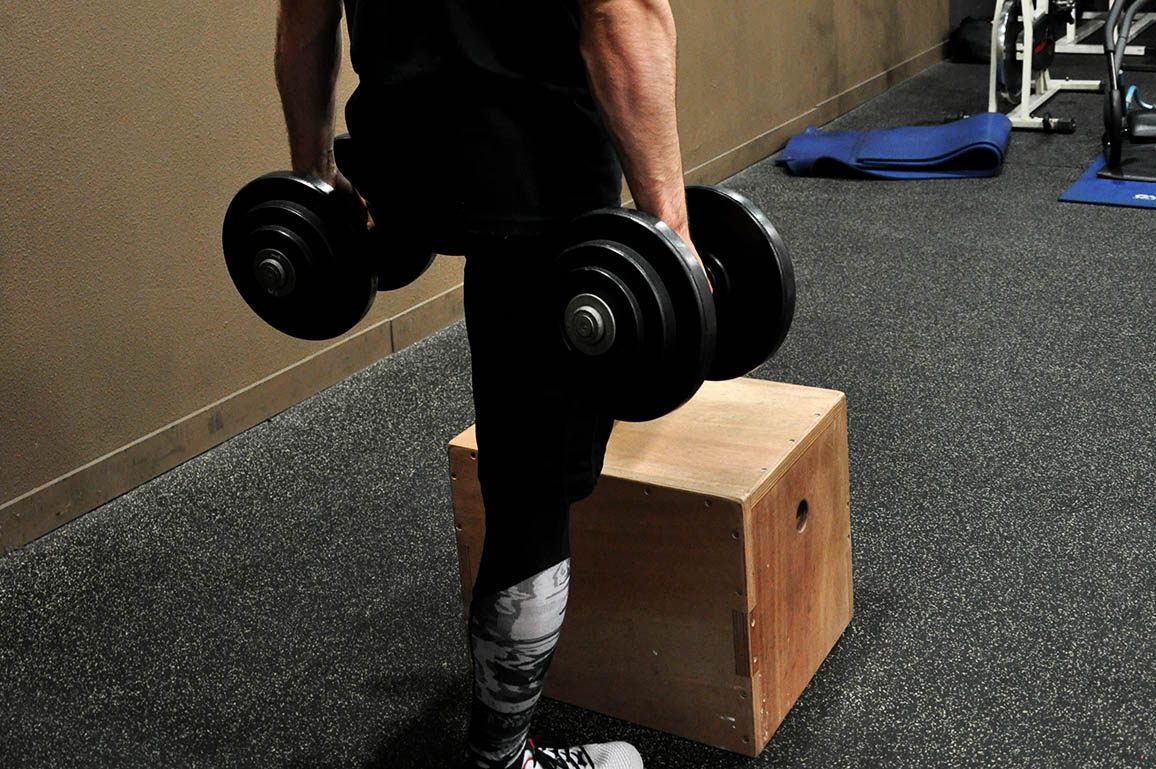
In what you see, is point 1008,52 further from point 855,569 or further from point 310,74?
point 310,74

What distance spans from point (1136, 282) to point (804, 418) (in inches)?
69.8

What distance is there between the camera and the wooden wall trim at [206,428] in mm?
2260

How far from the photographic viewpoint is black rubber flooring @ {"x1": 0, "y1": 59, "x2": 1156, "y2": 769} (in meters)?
1.66

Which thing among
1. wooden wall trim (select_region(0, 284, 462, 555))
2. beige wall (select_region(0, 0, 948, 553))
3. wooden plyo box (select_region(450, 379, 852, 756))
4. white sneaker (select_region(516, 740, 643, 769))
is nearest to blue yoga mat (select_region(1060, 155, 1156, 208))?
wooden wall trim (select_region(0, 284, 462, 555))

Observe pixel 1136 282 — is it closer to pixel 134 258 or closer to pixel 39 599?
pixel 134 258

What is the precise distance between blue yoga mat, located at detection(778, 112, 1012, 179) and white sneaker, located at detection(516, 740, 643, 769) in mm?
2933

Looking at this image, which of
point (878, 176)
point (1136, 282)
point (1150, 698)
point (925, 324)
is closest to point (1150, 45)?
point (878, 176)

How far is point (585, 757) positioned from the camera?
4.98ft

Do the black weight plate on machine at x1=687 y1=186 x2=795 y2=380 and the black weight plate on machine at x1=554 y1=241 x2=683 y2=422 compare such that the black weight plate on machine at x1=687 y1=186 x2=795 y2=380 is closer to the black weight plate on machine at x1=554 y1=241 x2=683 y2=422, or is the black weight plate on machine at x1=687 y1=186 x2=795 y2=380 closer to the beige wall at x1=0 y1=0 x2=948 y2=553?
the black weight plate on machine at x1=554 y1=241 x2=683 y2=422

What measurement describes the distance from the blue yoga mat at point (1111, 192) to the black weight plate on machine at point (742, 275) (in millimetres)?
2735

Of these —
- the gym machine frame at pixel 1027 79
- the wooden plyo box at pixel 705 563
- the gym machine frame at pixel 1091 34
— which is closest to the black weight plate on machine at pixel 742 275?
the wooden plyo box at pixel 705 563

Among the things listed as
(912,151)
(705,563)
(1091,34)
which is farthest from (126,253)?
(1091,34)

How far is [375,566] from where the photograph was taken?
2100mm

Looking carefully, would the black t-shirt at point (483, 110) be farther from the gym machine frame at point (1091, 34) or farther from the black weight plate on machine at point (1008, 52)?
the gym machine frame at point (1091, 34)
